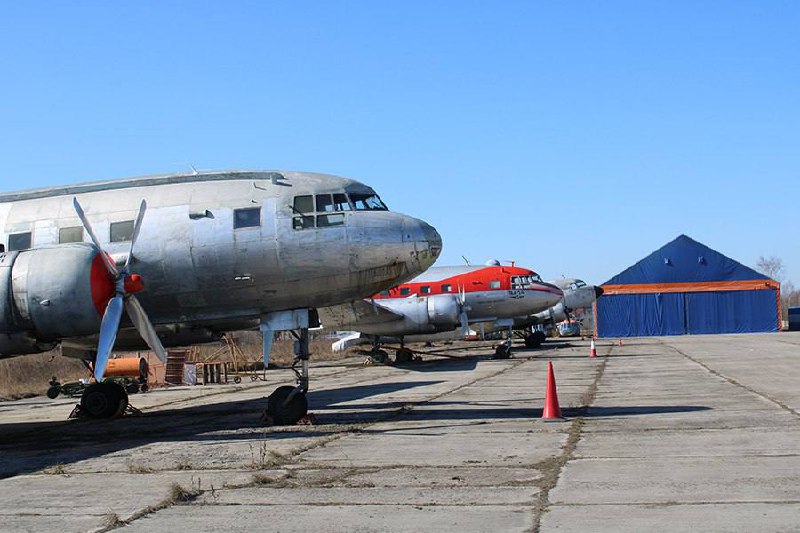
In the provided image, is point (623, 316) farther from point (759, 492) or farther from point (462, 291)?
point (759, 492)

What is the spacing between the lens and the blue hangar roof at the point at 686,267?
7806 centimetres

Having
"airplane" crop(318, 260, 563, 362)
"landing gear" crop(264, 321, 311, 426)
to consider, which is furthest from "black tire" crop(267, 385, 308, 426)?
"airplane" crop(318, 260, 563, 362)

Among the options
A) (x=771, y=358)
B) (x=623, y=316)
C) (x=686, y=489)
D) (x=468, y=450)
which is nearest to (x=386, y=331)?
(x=771, y=358)

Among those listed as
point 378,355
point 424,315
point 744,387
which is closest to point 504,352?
point 424,315

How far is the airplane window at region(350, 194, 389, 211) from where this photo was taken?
661 inches

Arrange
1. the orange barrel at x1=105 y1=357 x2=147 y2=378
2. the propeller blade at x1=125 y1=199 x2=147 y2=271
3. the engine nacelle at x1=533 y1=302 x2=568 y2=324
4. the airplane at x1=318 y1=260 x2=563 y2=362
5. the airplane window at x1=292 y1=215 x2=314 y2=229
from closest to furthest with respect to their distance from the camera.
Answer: the propeller blade at x1=125 y1=199 x2=147 y2=271 → the airplane window at x1=292 y1=215 x2=314 y2=229 → the orange barrel at x1=105 y1=357 x2=147 y2=378 → the airplane at x1=318 y1=260 x2=563 y2=362 → the engine nacelle at x1=533 y1=302 x2=568 y2=324

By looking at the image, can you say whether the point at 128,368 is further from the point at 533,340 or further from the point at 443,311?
the point at 533,340

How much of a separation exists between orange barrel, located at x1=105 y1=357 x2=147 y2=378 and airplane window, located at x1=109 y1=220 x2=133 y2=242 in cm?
1476

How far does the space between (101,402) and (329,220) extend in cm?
742

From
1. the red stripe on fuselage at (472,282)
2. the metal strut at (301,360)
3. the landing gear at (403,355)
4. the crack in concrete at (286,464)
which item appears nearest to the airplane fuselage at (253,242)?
the metal strut at (301,360)

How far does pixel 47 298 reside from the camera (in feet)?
46.8

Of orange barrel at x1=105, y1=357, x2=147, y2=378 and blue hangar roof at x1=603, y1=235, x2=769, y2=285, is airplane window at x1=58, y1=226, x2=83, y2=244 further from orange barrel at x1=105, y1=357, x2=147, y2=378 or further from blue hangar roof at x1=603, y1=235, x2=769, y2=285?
blue hangar roof at x1=603, y1=235, x2=769, y2=285

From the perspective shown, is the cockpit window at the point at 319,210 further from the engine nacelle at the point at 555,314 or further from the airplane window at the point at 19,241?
the engine nacelle at the point at 555,314

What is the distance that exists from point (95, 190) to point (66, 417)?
21.2 feet
